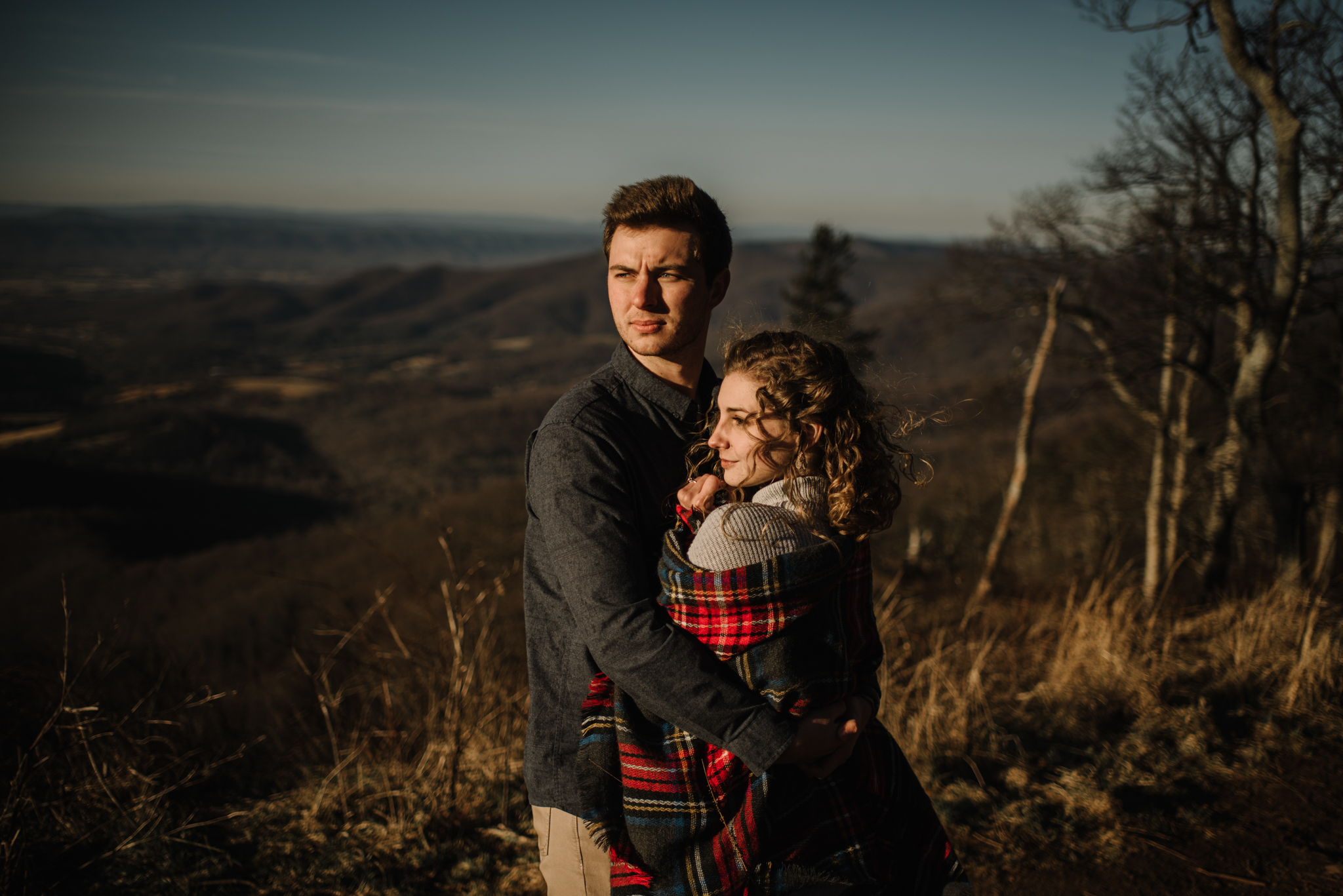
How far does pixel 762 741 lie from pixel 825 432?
0.60 m

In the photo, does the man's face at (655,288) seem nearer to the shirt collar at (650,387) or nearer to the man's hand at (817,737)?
the shirt collar at (650,387)

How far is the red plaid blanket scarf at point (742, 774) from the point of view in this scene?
4.09 feet

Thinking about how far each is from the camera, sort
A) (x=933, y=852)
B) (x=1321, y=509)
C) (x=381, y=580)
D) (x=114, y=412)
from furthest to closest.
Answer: (x=114, y=412)
(x=381, y=580)
(x=1321, y=509)
(x=933, y=852)

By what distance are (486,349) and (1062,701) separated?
412ft

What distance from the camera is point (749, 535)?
1.27m

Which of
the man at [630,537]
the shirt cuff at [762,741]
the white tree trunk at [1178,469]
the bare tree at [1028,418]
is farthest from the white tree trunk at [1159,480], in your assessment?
the shirt cuff at [762,741]

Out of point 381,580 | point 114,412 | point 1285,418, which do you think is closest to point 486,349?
point 114,412

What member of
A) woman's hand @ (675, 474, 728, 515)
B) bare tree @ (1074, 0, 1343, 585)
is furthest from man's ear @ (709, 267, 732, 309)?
bare tree @ (1074, 0, 1343, 585)

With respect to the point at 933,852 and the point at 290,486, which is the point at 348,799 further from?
the point at 290,486

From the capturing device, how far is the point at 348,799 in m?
2.61

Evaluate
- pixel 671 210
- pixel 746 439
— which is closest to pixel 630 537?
pixel 746 439

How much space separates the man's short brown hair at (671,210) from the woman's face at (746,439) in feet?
1.06

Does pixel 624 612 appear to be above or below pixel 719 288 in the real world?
below

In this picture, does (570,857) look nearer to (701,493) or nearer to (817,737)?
(817,737)
